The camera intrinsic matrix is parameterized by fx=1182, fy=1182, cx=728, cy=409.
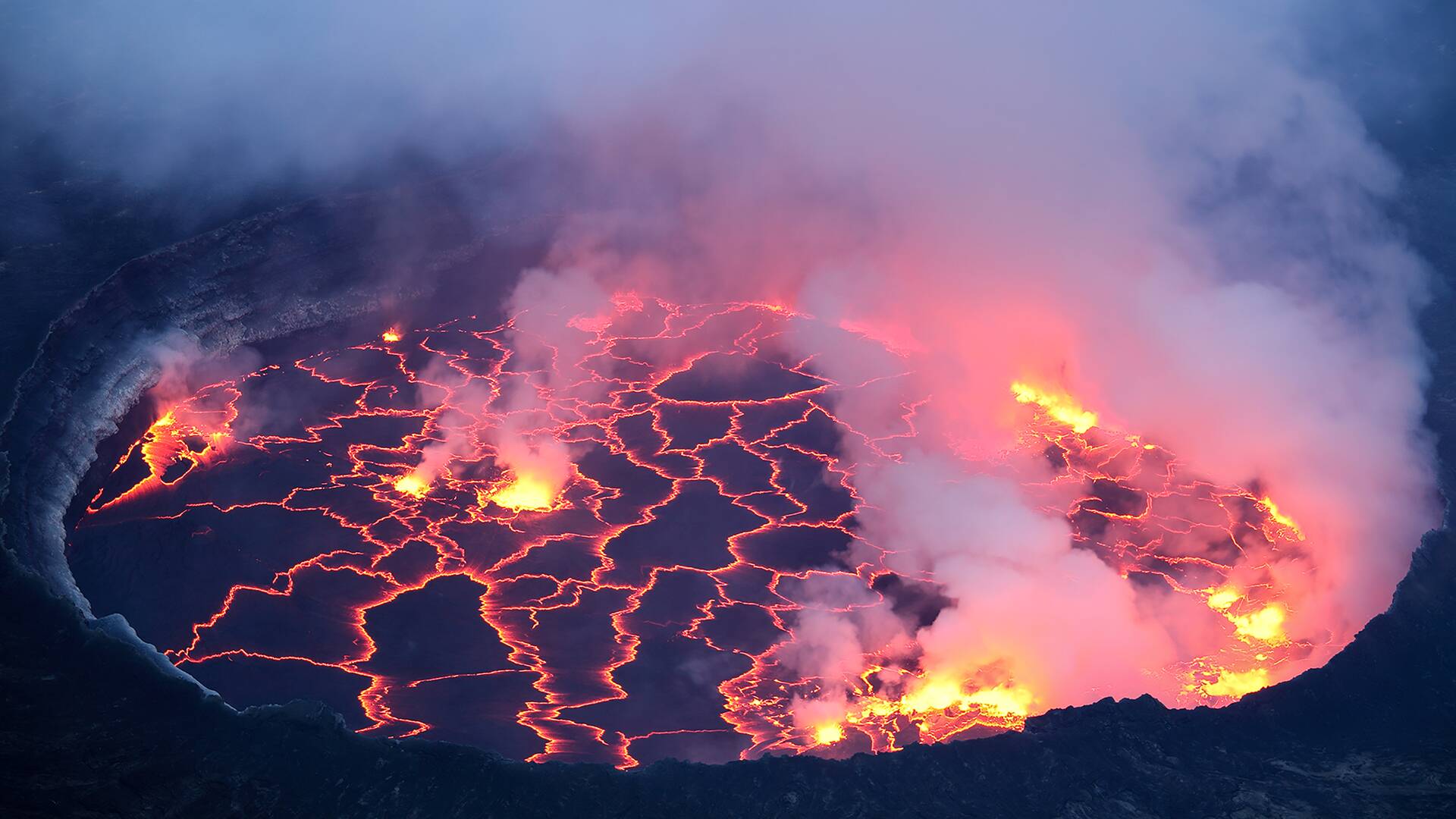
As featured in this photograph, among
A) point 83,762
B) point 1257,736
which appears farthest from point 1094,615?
point 83,762

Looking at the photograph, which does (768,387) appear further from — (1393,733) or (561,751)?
(1393,733)

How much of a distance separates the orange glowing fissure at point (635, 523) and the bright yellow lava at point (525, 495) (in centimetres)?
4

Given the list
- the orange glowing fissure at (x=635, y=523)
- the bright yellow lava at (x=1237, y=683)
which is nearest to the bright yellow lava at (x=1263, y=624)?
the orange glowing fissure at (x=635, y=523)

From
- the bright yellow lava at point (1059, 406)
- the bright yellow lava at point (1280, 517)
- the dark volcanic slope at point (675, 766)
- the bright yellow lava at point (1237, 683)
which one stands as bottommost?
the dark volcanic slope at point (675, 766)

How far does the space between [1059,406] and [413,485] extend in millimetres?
12741

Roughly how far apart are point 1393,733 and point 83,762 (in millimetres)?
14792

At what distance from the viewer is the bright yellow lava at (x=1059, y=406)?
23.1 metres

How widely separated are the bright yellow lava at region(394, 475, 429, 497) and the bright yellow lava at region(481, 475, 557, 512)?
3.19 ft

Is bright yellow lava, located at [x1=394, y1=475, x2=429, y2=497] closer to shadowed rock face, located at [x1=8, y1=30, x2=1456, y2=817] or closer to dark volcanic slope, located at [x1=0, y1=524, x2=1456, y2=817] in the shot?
shadowed rock face, located at [x1=8, y1=30, x2=1456, y2=817]

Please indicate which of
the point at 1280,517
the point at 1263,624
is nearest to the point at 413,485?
the point at 1263,624

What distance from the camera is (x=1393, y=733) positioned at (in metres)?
14.3

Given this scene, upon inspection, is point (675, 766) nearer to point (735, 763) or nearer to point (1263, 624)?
point (735, 763)

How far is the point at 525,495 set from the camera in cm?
1905

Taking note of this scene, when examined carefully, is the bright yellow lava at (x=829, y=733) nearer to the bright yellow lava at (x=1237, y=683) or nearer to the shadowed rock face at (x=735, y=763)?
the shadowed rock face at (x=735, y=763)
